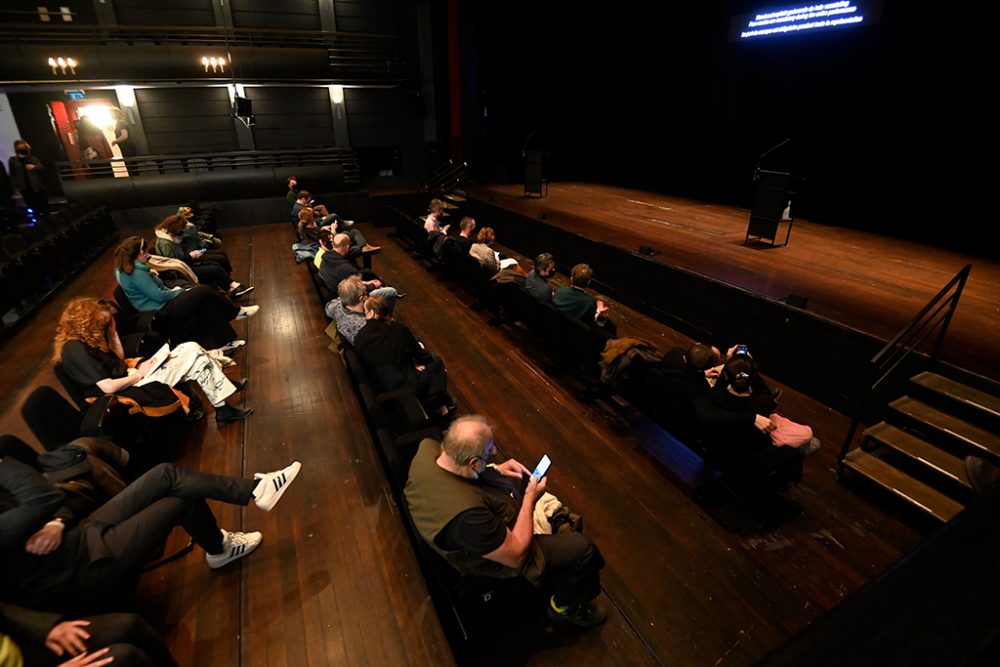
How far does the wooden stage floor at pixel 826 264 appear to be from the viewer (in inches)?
163

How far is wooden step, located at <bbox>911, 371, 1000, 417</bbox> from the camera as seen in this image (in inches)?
124

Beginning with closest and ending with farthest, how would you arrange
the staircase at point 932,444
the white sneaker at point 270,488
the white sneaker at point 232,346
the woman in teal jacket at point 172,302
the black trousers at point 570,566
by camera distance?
the black trousers at point 570,566
the white sneaker at point 270,488
the staircase at point 932,444
the woman in teal jacket at point 172,302
the white sneaker at point 232,346

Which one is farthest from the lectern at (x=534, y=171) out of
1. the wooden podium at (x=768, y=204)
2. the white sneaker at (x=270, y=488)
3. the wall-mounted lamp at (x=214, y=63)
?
the white sneaker at (x=270, y=488)

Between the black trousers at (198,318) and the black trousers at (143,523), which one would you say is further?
the black trousers at (198,318)

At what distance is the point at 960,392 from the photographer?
10.8 ft

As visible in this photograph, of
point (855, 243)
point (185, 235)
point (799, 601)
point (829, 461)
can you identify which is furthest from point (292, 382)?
point (855, 243)

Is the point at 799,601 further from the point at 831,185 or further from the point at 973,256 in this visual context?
the point at 831,185

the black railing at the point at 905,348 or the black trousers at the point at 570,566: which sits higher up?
the black railing at the point at 905,348

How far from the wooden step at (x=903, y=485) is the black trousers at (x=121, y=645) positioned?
151 inches

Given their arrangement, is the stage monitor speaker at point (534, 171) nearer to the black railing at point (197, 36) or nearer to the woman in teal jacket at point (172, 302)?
the black railing at point (197, 36)

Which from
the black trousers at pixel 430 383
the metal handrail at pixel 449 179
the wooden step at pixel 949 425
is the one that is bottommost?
the wooden step at pixel 949 425

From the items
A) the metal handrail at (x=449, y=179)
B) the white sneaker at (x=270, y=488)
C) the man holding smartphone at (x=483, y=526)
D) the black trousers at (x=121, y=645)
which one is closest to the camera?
the black trousers at (x=121, y=645)

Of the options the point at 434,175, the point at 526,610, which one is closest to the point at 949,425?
the point at 526,610

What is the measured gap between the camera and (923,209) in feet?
22.3
